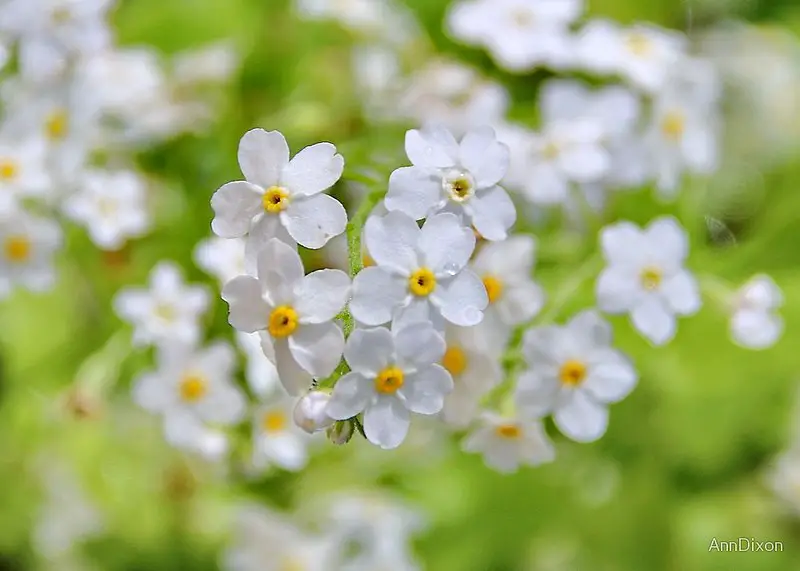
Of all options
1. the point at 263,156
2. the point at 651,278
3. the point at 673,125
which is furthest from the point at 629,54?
the point at 263,156


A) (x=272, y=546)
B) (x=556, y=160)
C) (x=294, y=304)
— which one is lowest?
(x=272, y=546)

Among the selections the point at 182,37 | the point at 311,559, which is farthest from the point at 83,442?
the point at 182,37

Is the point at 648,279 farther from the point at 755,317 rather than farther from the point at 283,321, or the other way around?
the point at 283,321

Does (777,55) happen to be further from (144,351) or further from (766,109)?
(144,351)

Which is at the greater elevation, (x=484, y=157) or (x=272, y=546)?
(x=484, y=157)

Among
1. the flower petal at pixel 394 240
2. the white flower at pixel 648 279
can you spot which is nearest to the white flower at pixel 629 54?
the white flower at pixel 648 279

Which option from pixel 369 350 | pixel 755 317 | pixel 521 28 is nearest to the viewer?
pixel 369 350

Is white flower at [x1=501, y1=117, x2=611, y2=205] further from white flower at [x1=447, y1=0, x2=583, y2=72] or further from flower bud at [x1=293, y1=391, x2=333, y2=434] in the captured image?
flower bud at [x1=293, y1=391, x2=333, y2=434]
